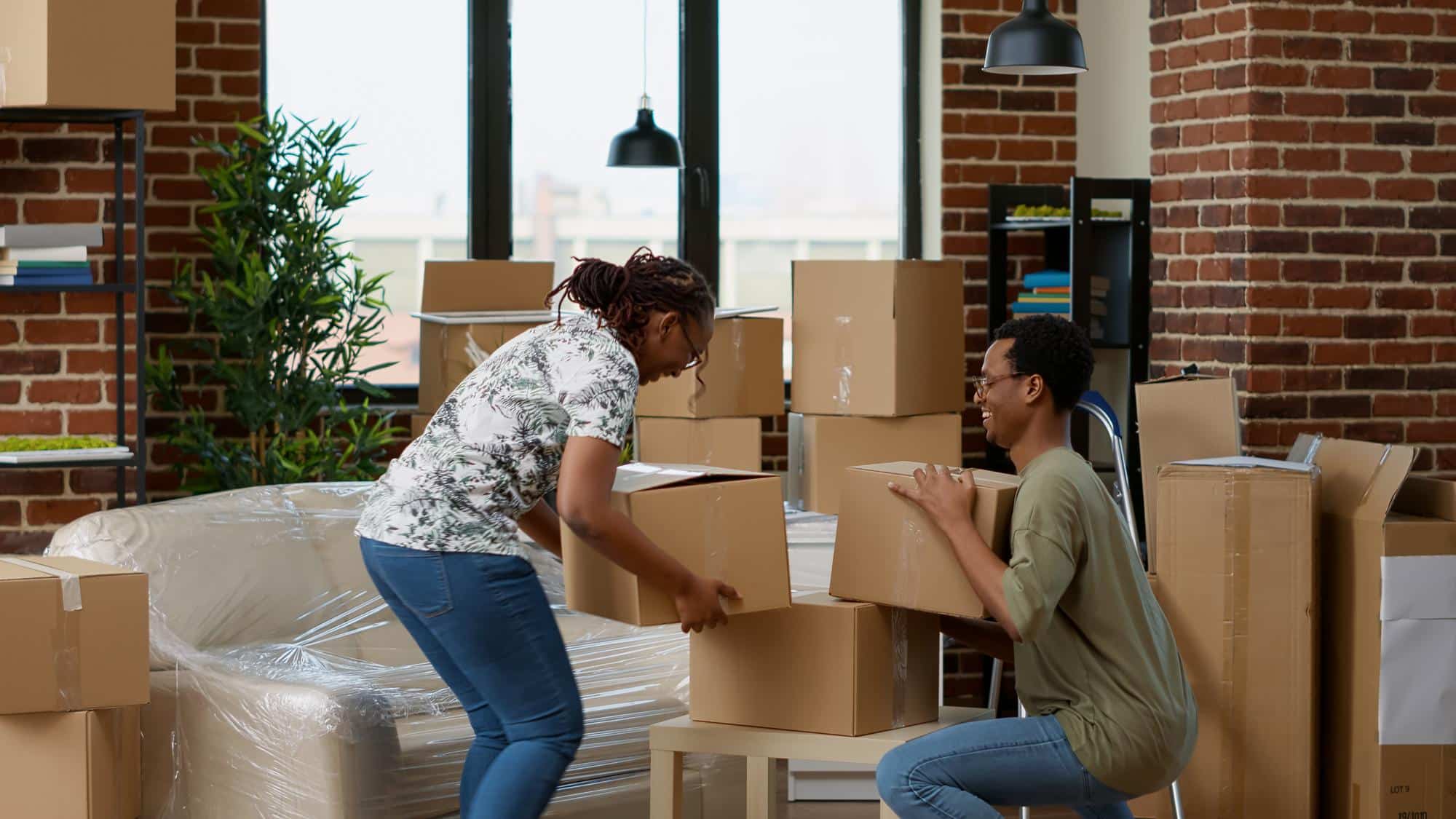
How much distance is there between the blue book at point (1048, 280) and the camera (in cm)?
447

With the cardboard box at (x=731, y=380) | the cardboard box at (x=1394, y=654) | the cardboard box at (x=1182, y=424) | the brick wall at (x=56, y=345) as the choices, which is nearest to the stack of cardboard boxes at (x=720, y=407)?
the cardboard box at (x=731, y=380)

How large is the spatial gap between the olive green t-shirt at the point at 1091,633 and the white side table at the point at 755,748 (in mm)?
266

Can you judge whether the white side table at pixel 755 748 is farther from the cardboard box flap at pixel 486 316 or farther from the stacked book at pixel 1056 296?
the stacked book at pixel 1056 296

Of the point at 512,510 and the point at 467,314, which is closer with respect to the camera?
the point at 512,510

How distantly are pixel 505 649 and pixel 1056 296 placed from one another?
2.61m

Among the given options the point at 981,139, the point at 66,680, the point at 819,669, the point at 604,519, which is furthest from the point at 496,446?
the point at 981,139

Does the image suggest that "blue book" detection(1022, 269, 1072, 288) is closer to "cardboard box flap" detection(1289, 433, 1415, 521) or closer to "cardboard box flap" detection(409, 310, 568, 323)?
"cardboard box flap" detection(1289, 433, 1415, 521)

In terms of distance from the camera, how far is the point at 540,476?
238cm

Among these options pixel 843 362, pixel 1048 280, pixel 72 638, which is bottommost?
pixel 72 638

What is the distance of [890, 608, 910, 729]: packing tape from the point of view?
8.05 feet

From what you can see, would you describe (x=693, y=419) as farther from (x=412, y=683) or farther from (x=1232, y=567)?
(x=1232, y=567)

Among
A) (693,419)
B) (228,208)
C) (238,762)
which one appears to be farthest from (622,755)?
(228,208)

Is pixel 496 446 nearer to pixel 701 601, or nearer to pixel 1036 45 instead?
pixel 701 601

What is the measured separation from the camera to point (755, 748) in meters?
2.44
